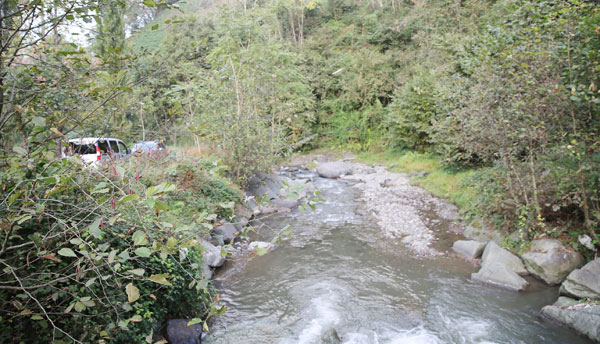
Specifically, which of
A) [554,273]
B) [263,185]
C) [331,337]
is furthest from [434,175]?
[331,337]

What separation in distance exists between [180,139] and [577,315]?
6.48 meters

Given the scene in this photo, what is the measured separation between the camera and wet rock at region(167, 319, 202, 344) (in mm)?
4828

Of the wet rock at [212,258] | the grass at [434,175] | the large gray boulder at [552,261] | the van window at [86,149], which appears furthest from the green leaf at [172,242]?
the grass at [434,175]

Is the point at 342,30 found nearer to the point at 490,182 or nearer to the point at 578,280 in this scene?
the point at 490,182

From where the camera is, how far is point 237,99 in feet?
40.0

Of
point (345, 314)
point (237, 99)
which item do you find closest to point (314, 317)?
point (345, 314)

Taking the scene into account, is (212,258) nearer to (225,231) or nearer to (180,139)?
(225,231)

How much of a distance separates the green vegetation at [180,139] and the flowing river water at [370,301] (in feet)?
4.19

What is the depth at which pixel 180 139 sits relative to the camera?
5109mm

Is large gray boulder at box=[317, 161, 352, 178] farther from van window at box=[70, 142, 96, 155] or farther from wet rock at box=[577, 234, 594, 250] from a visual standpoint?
van window at box=[70, 142, 96, 155]

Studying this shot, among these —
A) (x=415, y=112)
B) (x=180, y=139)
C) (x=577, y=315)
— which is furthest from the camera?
(x=415, y=112)

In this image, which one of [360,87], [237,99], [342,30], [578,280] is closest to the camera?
[578,280]

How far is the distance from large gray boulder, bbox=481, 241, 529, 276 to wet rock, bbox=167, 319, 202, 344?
5.81m

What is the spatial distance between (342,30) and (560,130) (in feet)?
97.5
